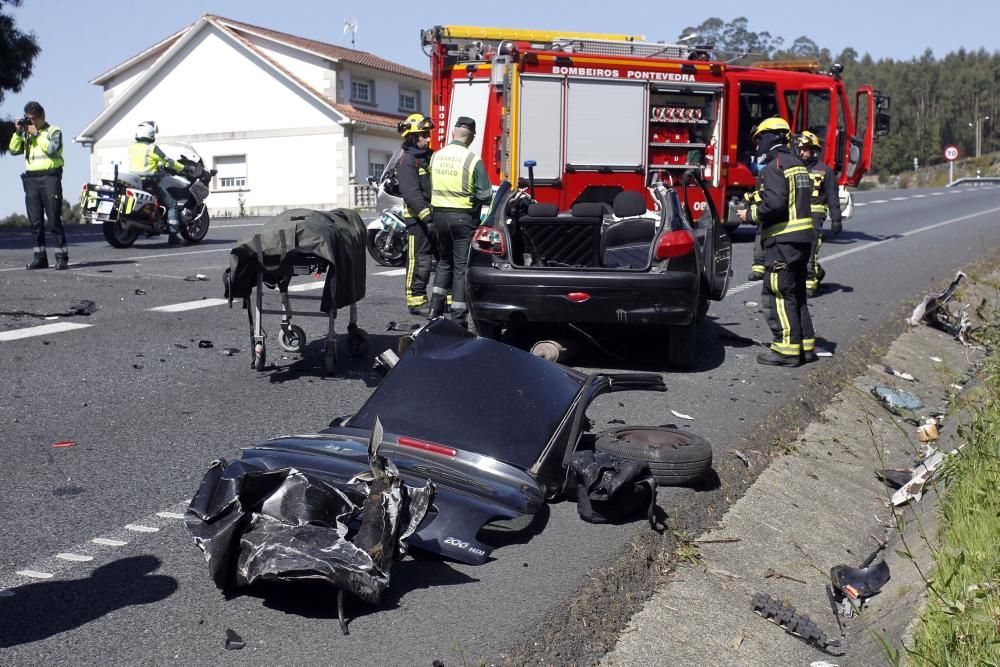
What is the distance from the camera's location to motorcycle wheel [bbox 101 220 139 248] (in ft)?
55.3

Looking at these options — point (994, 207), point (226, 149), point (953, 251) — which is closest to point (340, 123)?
point (226, 149)

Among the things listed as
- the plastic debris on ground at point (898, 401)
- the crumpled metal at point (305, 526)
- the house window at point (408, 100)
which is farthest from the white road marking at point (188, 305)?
the house window at point (408, 100)

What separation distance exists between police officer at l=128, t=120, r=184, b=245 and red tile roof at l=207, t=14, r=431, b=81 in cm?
2800

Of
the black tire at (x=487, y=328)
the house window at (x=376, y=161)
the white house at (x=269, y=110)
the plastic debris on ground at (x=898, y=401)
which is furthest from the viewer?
the house window at (x=376, y=161)

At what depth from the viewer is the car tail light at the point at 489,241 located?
872cm

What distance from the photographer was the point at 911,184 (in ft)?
252

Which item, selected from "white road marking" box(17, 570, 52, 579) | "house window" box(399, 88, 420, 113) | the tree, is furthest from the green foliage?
"white road marking" box(17, 570, 52, 579)

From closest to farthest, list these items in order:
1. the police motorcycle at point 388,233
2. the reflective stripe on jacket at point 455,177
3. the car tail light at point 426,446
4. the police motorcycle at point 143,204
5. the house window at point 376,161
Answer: the car tail light at point 426,446 → the reflective stripe on jacket at point 455,177 → the police motorcycle at point 388,233 → the police motorcycle at point 143,204 → the house window at point 376,161

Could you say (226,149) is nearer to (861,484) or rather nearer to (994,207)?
(994,207)

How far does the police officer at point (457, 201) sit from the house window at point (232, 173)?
37.5 m

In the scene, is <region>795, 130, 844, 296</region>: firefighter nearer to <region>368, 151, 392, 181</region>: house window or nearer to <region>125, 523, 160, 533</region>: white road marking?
<region>125, 523, 160, 533</region>: white road marking

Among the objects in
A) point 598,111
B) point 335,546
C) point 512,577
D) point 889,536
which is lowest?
point 889,536

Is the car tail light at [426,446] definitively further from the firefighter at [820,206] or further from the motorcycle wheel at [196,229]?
the motorcycle wheel at [196,229]

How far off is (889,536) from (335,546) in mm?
3611
